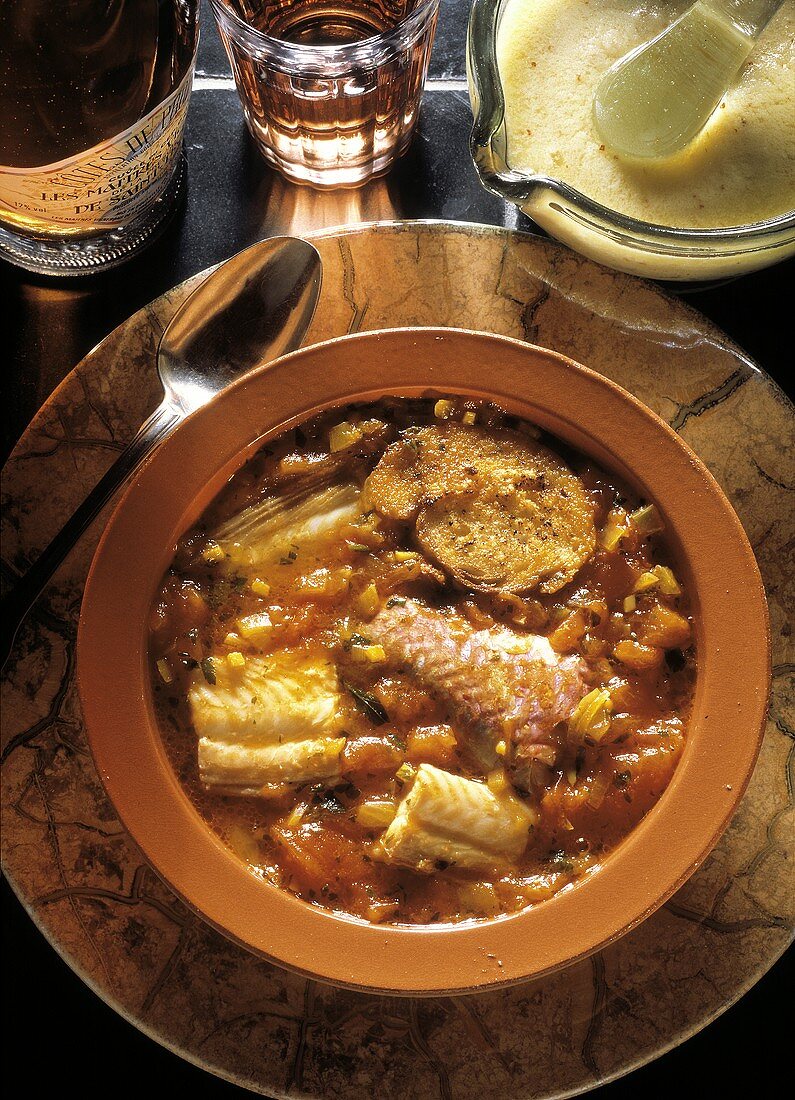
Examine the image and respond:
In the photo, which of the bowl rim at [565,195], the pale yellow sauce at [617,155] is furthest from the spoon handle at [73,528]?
the pale yellow sauce at [617,155]

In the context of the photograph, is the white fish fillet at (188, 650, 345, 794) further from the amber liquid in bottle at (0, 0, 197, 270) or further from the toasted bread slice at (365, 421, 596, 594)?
the amber liquid in bottle at (0, 0, 197, 270)

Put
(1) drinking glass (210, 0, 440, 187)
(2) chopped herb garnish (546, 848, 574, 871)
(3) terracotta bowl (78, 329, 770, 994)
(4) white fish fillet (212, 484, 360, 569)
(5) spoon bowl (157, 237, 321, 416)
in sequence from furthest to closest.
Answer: (5) spoon bowl (157, 237, 321, 416)
(1) drinking glass (210, 0, 440, 187)
(4) white fish fillet (212, 484, 360, 569)
(2) chopped herb garnish (546, 848, 574, 871)
(3) terracotta bowl (78, 329, 770, 994)

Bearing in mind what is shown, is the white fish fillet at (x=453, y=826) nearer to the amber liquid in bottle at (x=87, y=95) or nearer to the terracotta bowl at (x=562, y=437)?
the terracotta bowl at (x=562, y=437)

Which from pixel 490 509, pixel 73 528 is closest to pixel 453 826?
pixel 490 509

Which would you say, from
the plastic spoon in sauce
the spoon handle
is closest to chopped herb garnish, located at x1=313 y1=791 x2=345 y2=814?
the spoon handle

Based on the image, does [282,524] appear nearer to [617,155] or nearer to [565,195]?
[565,195]
